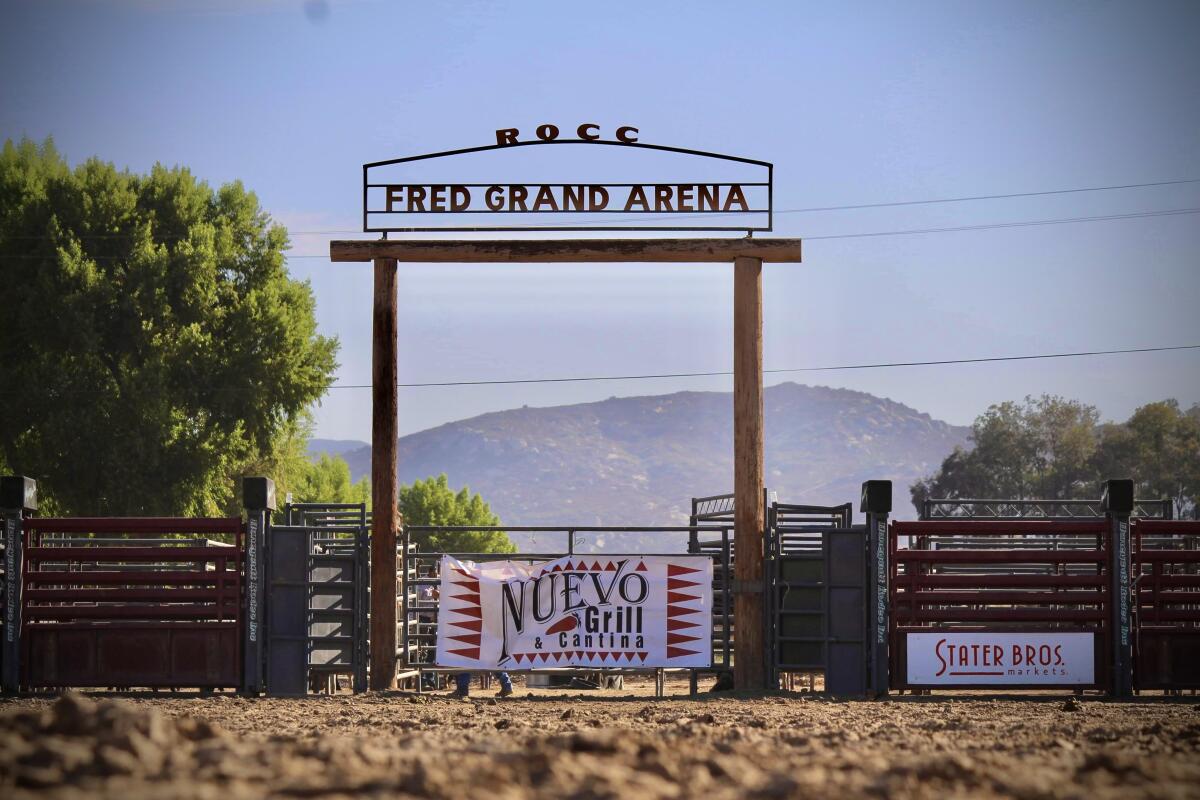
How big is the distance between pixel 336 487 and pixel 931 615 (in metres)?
87.9

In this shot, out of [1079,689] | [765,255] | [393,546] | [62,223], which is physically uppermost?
[62,223]

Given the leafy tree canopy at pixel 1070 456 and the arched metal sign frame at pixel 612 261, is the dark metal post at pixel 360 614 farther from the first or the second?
the leafy tree canopy at pixel 1070 456

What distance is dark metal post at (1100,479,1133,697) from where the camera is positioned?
15219 millimetres

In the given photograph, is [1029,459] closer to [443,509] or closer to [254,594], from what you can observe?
[443,509]

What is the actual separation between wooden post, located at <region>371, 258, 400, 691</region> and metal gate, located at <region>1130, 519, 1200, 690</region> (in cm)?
846

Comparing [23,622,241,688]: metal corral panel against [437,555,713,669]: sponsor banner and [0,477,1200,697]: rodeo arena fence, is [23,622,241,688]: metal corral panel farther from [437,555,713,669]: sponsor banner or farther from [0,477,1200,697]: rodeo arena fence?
[437,555,713,669]: sponsor banner

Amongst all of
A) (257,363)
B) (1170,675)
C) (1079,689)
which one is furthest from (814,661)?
(257,363)

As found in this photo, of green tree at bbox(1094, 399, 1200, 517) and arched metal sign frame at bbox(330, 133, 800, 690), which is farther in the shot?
green tree at bbox(1094, 399, 1200, 517)

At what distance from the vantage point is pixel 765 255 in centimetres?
1669

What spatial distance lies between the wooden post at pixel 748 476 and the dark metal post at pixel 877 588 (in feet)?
4.23

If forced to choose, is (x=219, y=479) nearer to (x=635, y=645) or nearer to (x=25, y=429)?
(x=25, y=429)

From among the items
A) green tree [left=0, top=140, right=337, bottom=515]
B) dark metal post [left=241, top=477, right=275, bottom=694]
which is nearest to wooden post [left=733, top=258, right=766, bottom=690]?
dark metal post [left=241, top=477, right=275, bottom=694]

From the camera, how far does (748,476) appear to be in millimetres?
16078

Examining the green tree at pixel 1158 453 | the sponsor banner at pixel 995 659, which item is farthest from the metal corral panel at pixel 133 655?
the green tree at pixel 1158 453
